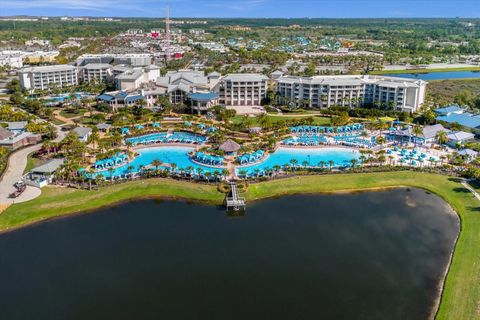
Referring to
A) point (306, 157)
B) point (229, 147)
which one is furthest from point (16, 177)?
point (306, 157)

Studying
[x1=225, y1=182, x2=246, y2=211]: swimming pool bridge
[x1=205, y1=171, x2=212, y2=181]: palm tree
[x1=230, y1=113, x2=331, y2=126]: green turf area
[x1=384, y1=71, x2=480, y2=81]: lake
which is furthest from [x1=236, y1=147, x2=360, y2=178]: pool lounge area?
[x1=384, y1=71, x2=480, y2=81]: lake

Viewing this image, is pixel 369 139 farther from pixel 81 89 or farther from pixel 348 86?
pixel 81 89

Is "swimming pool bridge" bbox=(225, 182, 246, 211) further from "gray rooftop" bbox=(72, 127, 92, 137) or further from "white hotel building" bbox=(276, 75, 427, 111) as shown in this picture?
"white hotel building" bbox=(276, 75, 427, 111)

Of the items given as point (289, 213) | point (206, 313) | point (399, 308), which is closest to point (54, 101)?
point (289, 213)

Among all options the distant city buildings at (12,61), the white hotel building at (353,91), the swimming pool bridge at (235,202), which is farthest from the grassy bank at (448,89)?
the distant city buildings at (12,61)

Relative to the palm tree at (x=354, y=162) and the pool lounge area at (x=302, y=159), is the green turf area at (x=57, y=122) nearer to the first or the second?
the pool lounge area at (x=302, y=159)

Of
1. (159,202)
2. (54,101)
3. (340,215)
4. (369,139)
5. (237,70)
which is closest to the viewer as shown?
(340,215)

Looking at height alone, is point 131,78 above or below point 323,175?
above
